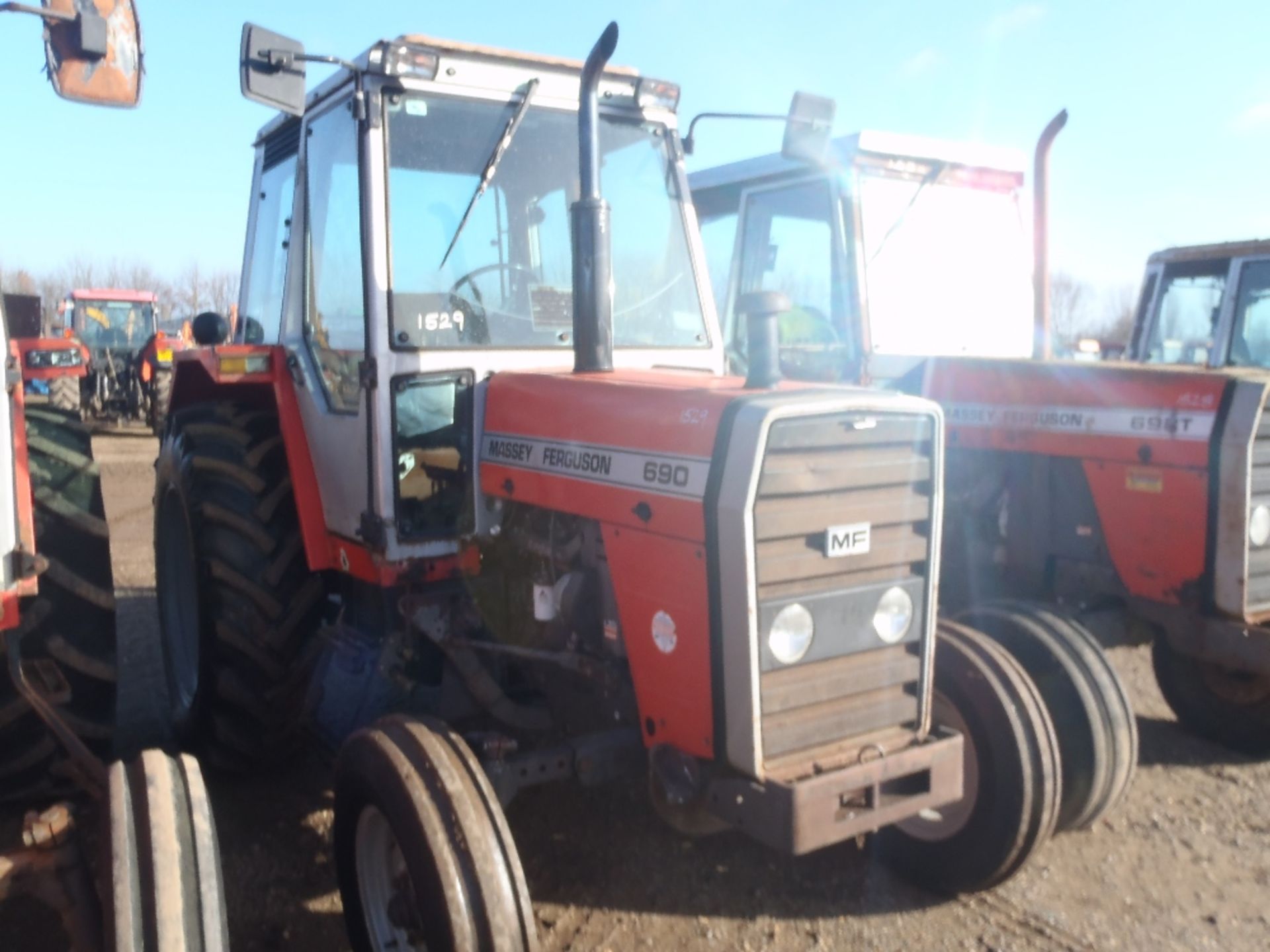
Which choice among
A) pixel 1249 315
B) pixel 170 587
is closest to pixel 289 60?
pixel 170 587

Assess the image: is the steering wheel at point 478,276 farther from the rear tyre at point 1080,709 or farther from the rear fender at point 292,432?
the rear tyre at point 1080,709

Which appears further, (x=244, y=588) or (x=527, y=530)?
(x=244, y=588)

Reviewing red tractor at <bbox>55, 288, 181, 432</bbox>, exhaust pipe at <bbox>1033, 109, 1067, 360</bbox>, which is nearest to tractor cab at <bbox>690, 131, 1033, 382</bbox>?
exhaust pipe at <bbox>1033, 109, 1067, 360</bbox>

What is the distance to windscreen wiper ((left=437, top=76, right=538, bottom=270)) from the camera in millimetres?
3205

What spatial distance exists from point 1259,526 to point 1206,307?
13.0ft

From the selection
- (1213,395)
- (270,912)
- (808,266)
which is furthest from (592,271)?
(808,266)

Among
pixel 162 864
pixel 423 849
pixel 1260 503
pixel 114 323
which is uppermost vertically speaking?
pixel 114 323

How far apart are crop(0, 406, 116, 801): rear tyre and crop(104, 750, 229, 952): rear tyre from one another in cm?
119

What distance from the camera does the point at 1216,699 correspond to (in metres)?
4.45

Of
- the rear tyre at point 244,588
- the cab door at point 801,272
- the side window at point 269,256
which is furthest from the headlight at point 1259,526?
the side window at point 269,256

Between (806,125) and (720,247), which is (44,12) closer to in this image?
(806,125)

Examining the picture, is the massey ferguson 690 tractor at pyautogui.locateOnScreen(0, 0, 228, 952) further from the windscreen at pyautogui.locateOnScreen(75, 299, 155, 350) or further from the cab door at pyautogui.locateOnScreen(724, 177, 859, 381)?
the windscreen at pyautogui.locateOnScreen(75, 299, 155, 350)

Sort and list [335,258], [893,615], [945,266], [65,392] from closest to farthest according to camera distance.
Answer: [893,615] → [335,258] → [945,266] → [65,392]

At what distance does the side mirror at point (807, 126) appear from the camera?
141 inches
